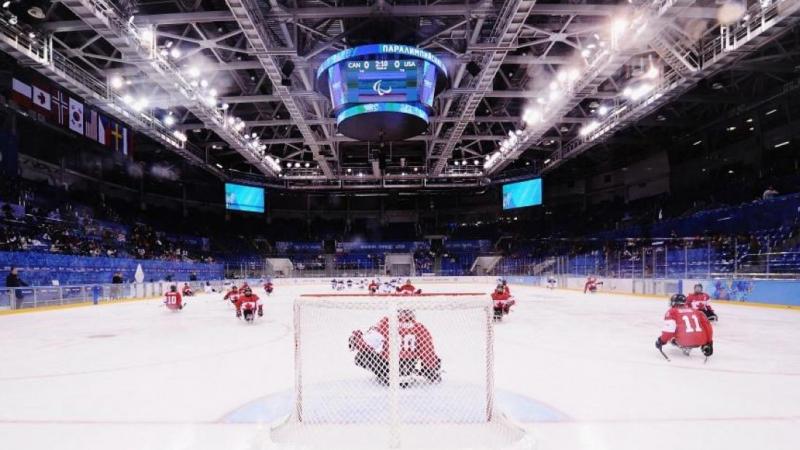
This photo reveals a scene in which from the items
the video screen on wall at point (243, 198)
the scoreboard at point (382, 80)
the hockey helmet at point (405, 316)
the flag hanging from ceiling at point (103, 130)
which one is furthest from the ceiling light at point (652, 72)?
the video screen on wall at point (243, 198)

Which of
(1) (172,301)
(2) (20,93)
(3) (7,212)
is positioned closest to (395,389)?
(1) (172,301)

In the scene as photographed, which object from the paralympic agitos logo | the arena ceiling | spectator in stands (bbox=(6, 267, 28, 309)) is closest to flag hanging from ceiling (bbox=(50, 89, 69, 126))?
the arena ceiling

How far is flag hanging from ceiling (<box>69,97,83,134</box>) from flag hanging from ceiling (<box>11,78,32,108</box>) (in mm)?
2080

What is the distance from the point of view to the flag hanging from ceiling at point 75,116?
17375 millimetres

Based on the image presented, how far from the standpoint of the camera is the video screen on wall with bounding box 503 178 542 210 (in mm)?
36938

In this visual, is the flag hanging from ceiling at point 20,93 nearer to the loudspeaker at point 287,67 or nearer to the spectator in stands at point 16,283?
the spectator in stands at point 16,283

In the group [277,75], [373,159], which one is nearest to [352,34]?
[277,75]

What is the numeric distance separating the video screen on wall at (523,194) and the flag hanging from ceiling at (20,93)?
29973 millimetres

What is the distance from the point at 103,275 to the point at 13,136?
27.8ft

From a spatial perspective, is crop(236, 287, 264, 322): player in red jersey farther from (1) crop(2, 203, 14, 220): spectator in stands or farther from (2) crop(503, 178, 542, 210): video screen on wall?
(2) crop(503, 178, 542, 210): video screen on wall

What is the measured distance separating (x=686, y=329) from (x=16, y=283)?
17153 millimetres

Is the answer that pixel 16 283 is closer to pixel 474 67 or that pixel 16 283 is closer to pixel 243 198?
pixel 474 67

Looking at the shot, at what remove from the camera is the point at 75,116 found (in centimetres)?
1767

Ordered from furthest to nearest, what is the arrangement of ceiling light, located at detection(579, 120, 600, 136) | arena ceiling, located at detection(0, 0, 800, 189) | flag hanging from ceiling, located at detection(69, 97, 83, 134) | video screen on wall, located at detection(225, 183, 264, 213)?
1. video screen on wall, located at detection(225, 183, 264, 213)
2. ceiling light, located at detection(579, 120, 600, 136)
3. flag hanging from ceiling, located at detection(69, 97, 83, 134)
4. arena ceiling, located at detection(0, 0, 800, 189)
